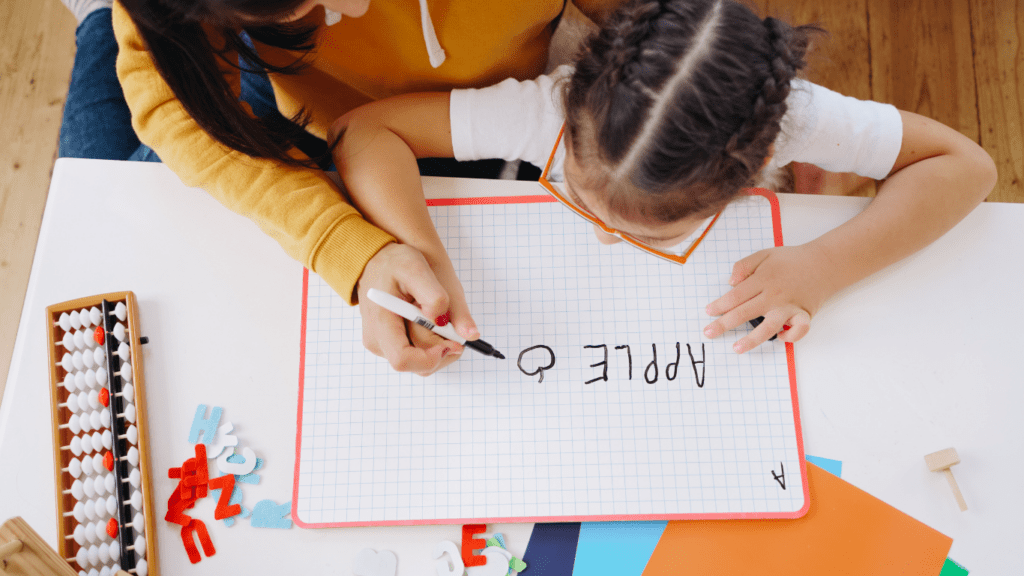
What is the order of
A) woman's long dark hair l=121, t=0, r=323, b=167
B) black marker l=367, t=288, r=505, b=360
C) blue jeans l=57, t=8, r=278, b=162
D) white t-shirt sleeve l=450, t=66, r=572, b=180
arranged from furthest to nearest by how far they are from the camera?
1. blue jeans l=57, t=8, r=278, b=162
2. white t-shirt sleeve l=450, t=66, r=572, b=180
3. black marker l=367, t=288, r=505, b=360
4. woman's long dark hair l=121, t=0, r=323, b=167

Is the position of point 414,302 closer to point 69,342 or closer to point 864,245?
point 69,342

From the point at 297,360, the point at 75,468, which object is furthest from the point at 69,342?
the point at 297,360

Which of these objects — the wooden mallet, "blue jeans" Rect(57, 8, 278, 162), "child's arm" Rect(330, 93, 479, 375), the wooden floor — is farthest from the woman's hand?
the wooden floor

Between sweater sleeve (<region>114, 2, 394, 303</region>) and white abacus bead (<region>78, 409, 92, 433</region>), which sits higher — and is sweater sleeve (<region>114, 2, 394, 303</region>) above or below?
above

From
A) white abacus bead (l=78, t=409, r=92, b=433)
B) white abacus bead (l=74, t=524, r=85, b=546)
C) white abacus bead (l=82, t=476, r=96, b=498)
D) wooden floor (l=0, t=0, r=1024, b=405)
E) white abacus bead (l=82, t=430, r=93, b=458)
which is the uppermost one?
wooden floor (l=0, t=0, r=1024, b=405)

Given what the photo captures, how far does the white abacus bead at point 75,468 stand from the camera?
599 millimetres

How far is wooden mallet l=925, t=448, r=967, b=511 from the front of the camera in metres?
0.58

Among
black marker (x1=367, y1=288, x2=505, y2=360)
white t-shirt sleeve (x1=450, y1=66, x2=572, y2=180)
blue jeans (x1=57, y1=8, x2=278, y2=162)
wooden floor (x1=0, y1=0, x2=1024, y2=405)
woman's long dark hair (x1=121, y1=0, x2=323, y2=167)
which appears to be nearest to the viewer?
woman's long dark hair (x1=121, y1=0, x2=323, y2=167)

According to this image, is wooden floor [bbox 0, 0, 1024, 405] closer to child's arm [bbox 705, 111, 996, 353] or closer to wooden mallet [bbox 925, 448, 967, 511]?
child's arm [bbox 705, 111, 996, 353]

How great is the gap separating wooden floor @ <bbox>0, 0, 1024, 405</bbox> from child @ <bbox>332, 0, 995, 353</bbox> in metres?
0.71

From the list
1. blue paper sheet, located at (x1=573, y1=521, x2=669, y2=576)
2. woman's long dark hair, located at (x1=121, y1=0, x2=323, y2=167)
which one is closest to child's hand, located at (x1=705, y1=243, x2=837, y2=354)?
blue paper sheet, located at (x1=573, y1=521, x2=669, y2=576)

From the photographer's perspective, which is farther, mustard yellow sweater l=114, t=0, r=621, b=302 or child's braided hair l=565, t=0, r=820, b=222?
mustard yellow sweater l=114, t=0, r=621, b=302

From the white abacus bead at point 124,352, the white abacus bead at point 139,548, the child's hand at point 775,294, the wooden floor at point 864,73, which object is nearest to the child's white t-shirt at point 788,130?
the child's hand at point 775,294

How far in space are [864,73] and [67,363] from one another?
1497 mm
